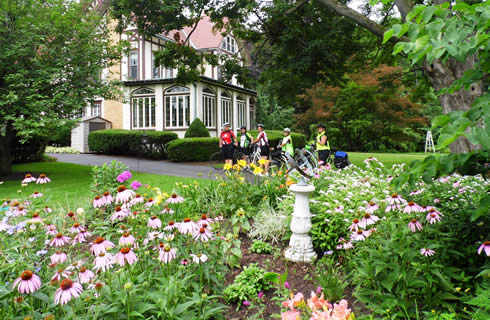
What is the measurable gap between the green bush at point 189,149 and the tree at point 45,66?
468cm

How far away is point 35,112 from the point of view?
31.7 ft

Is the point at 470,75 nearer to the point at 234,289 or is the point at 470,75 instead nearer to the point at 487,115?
the point at 487,115

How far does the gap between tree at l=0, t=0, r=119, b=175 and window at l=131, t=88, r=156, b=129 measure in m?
10.4

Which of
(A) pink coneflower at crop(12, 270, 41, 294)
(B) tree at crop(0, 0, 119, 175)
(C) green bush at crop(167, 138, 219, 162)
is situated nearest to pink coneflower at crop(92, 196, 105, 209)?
(A) pink coneflower at crop(12, 270, 41, 294)

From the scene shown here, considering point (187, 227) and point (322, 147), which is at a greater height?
point (322, 147)

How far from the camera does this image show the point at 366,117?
24.1 m

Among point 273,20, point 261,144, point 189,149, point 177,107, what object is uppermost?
point 273,20

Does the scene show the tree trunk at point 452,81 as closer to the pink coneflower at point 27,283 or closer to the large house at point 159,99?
the pink coneflower at point 27,283

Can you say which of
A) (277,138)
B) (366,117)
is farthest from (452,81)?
(366,117)

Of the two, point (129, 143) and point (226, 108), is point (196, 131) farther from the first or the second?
point (226, 108)

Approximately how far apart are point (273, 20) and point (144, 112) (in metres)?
14.0

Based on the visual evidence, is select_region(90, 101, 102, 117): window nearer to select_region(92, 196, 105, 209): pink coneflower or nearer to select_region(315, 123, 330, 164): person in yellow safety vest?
select_region(315, 123, 330, 164): person in yellow safety vest

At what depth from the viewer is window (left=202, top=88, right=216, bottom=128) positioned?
887 inches

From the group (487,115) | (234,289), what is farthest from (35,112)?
(487,115)
